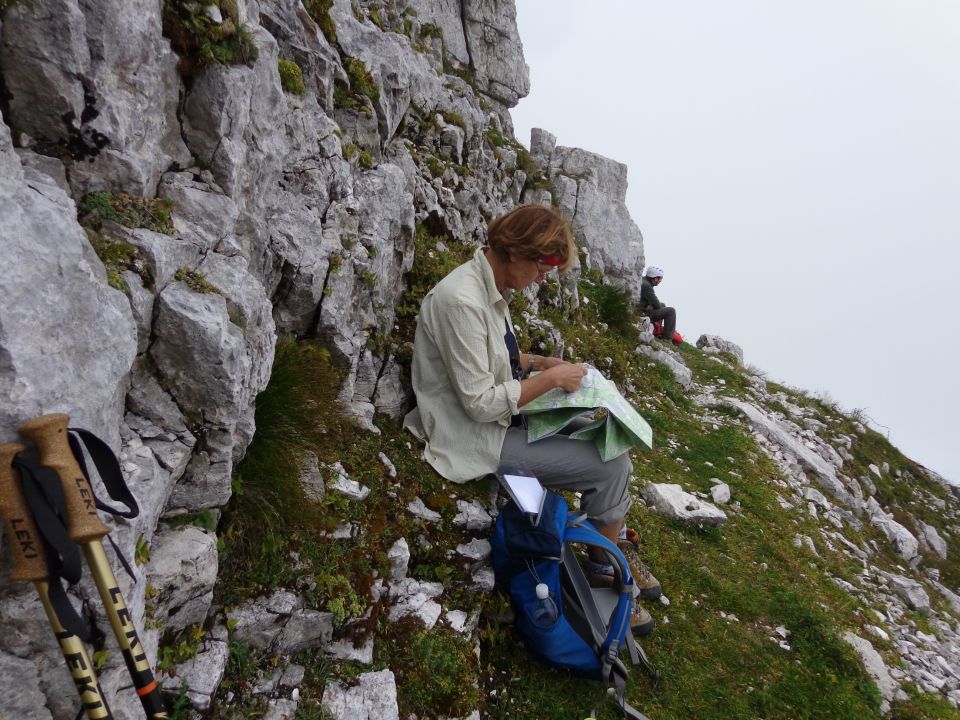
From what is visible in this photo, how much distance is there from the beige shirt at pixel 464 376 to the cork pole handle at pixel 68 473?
2.87 meters

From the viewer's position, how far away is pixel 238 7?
4.70 meters

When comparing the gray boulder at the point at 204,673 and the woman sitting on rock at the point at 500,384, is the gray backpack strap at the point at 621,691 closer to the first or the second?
the woman sitting on rock at the point at 500,384

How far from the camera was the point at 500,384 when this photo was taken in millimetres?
4840

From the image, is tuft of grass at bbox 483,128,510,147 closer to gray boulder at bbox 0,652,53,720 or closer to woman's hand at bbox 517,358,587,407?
woman's hand at bbox 517,358,587,407

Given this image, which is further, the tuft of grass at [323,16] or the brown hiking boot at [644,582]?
the tuft of grass at [323,16]

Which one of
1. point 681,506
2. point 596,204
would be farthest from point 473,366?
point 596,204

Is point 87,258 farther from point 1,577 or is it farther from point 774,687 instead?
point 774,687

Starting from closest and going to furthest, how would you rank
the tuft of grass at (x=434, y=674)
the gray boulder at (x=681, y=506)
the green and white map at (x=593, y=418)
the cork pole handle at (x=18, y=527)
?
the cork pole handle at (x=18, y=527) → the tuft of grass at (x=434, y=674) → the green and white map at (x=593, y=418) → the gray boulder at (x=681, y=506)

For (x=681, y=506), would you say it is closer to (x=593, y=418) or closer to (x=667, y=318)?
(x=593, y=418)

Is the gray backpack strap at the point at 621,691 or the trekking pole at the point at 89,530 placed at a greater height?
the trekking pole at the point at 89,530

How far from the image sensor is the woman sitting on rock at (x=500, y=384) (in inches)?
183

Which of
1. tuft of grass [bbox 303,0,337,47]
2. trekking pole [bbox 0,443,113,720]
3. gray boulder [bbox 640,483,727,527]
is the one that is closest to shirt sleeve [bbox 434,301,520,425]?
trekking pole [bbox 0,443,113,720]

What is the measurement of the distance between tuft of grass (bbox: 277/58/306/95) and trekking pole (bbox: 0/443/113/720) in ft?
15.8

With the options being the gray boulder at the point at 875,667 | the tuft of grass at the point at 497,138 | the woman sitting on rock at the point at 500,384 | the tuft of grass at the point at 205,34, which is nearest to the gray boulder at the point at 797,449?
the gray boulder at the point at 875,667
